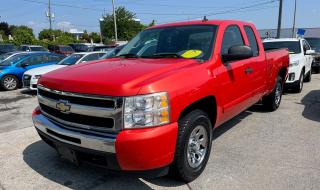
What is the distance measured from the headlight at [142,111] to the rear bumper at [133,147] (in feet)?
0.21

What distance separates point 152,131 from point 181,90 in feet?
1.87

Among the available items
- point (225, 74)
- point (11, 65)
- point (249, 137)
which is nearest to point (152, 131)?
point (225, 74)

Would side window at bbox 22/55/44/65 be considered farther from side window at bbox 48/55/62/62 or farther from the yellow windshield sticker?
the yellow windshield sticker

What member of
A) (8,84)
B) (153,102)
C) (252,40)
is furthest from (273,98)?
(8,84)

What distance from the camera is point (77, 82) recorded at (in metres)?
3.14

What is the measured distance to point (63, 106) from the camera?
325cm

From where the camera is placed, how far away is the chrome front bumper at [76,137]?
114 inches

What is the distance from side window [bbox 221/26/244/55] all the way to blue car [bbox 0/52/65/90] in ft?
31.1

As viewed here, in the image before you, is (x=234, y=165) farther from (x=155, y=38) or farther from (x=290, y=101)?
(x=290, y=101)

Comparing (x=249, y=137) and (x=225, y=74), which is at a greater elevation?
(x=225, y=74)

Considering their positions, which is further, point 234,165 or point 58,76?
point 234,165

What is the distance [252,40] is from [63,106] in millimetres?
3541

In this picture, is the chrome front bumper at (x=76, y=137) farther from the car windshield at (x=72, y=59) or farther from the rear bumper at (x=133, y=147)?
the car windshield at (x=72, y=59)

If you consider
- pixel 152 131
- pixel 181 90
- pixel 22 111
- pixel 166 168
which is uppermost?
pixel 181 90
